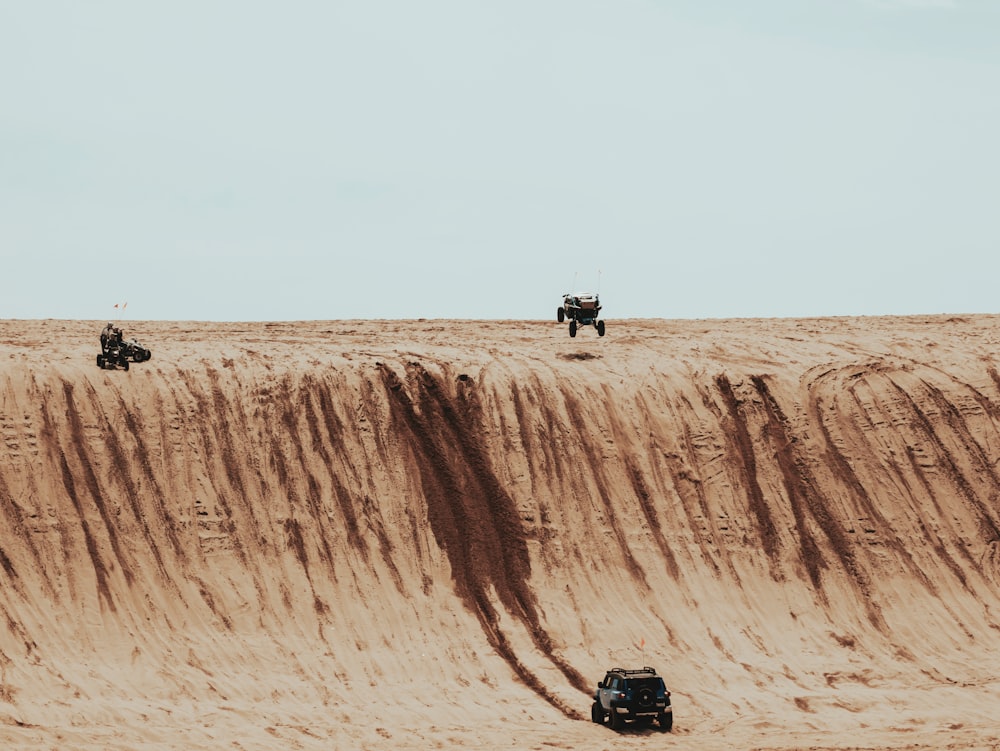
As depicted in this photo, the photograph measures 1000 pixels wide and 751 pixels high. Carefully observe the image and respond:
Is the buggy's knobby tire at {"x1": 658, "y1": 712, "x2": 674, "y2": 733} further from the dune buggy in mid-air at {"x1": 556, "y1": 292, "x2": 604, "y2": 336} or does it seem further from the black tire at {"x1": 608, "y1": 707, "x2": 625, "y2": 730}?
the dune buggy in mid-air at {"x1": 556, "y1": 292, "x2": 604, "y2": 336}

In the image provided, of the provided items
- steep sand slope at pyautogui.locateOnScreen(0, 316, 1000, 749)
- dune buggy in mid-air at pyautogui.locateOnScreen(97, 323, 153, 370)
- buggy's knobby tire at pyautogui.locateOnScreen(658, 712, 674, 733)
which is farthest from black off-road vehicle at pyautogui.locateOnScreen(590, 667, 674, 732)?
dune buggy in mid-air at pyautogui.locateOnScreen(97, 323, 153, 370)

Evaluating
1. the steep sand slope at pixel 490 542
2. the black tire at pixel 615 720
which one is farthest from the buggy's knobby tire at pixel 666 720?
the black tire at pixel 615 720

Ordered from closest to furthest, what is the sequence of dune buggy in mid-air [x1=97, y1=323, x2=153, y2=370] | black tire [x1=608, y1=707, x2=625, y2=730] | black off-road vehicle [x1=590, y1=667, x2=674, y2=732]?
black off-road vehicle [x1=590, y1=667, x2=674, y2=732]
black tire [x1=608, y1=707, x2=625, y2=730]
dune buggy in mid-air [x1=97, y1=323, x2=153, y2=370]

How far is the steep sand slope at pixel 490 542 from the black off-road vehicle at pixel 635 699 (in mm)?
451

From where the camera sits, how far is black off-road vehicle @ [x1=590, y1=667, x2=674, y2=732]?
3180cm

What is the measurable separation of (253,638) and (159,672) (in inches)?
109

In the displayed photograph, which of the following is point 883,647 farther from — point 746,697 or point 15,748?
point 15,748

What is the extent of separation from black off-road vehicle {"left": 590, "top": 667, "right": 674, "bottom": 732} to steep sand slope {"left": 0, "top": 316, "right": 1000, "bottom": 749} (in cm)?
45

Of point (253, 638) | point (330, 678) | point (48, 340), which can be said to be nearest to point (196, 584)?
point (253, 638)

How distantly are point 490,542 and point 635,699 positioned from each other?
1175 cm

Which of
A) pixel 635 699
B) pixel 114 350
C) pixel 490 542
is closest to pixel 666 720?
pixel 635 699

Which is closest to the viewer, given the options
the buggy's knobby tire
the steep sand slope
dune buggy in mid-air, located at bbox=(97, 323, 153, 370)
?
the buggy's knobby tire

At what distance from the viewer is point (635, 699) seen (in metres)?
31.8

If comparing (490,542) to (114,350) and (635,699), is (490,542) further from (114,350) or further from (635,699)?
(114,350)
